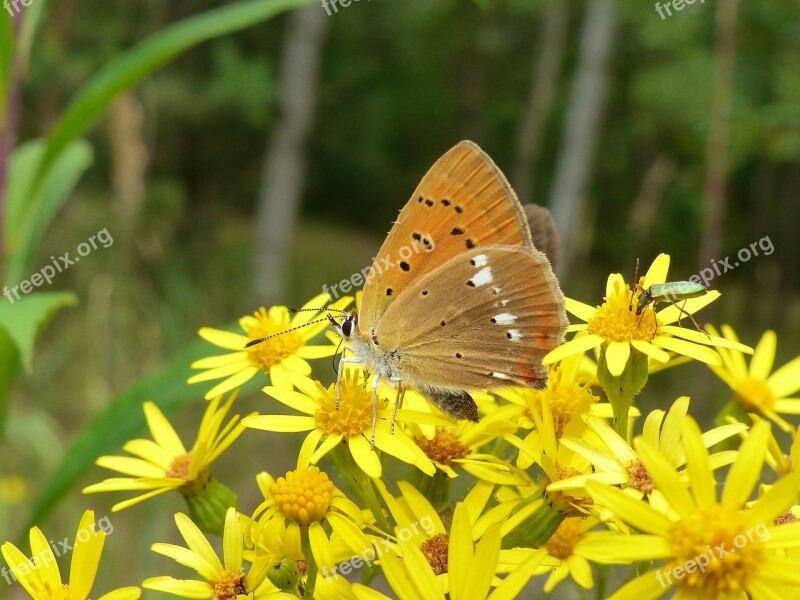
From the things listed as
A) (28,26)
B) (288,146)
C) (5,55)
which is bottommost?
(5,55)

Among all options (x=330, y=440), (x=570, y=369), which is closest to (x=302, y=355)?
(x=330, y=440)

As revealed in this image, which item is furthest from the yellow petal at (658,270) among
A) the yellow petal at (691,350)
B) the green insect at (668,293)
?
the yellow petal at (691,350)

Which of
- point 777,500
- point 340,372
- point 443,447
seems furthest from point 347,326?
point 777,500

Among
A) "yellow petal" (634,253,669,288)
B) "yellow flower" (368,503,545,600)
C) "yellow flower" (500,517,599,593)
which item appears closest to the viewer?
"yellow flower" (368,503,545,600)

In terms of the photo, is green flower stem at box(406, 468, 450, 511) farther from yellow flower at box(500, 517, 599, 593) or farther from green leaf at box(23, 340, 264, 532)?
green leaf at box(23, 340, 264, 532)

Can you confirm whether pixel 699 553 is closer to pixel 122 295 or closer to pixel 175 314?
pixel 122 295

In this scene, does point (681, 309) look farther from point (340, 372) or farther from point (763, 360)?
point (340, 372)

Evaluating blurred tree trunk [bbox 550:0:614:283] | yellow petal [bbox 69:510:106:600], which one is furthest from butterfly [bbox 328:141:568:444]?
blurred tree trunk [bbox 550:0:614:283]

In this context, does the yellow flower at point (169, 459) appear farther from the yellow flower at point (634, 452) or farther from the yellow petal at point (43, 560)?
the yellow flower at point (634, 452)
